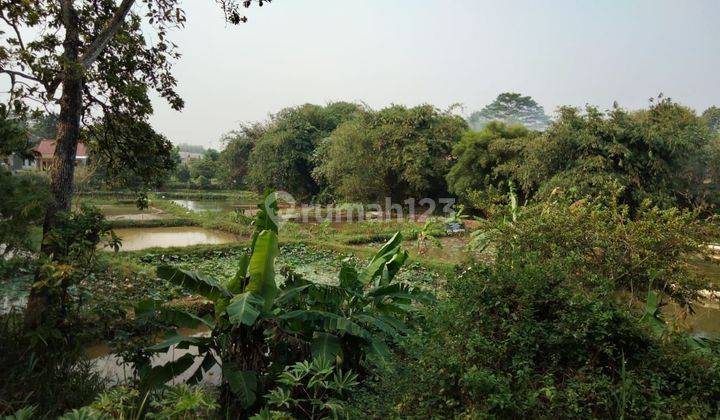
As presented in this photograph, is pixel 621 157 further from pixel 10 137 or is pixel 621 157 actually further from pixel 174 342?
pixel 10 137

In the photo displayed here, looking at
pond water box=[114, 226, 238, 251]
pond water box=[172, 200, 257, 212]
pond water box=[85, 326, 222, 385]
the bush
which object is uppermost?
the bush

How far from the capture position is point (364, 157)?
2167 centimetres

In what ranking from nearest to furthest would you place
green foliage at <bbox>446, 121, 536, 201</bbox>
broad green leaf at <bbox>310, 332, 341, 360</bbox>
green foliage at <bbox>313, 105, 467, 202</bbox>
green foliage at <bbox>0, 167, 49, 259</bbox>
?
green foliage at <bbox>0, 167, 49, 259</bbox>
broad green leaf at <bbox>310, 332, 341, 360</bbox>
green foliage at <bbox>446, 121, 536, 201</bbox>
green foliage at <bbox>313, 105, 467, 202</bbox>

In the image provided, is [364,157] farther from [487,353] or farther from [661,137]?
[487,353]

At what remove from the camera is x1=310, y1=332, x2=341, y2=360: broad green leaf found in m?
3.73

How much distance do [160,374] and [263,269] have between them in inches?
45.6

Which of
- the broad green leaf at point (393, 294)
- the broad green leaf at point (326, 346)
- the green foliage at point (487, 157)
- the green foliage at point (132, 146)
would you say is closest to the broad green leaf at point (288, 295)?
the broad green leaf at point (326, 346)

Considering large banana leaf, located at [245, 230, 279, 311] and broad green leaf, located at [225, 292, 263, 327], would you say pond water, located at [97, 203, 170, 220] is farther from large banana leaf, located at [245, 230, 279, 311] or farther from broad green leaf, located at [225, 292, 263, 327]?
broad green leaf, located at [225, 292, 263, 327]

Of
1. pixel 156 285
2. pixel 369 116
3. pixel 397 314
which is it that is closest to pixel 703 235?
pixel 397 314

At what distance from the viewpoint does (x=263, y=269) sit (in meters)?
3.76

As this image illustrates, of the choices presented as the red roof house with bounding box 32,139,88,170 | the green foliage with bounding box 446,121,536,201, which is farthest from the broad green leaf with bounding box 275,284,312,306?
the green foliage with bounding box 446,121,536,201

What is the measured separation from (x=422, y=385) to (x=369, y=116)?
20779 mm

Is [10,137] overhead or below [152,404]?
overhead

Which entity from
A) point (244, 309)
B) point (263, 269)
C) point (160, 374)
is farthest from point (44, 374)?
point (263, 269)
